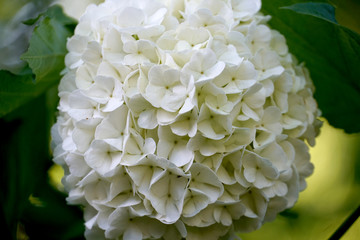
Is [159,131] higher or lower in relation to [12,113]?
higher

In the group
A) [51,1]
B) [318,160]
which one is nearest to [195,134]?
[318,160]

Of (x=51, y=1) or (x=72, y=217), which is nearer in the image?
(x=72, y=217)

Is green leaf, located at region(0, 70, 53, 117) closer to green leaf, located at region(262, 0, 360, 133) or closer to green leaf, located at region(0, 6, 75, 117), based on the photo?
green leaf, located at region(0, 6, 75, 117)

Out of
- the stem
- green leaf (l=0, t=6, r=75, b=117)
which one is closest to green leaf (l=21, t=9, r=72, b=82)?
green leaf (l=0, t=6, r=75, b=117)

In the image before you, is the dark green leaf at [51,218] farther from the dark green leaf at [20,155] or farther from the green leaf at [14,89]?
the green leaf at [14,89]

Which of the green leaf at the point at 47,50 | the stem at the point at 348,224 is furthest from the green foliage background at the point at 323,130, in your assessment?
the stem at the point at 348,224

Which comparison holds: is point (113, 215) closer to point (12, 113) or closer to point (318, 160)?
point (12, 113)

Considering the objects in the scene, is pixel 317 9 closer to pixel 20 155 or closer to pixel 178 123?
pixel 178 123
